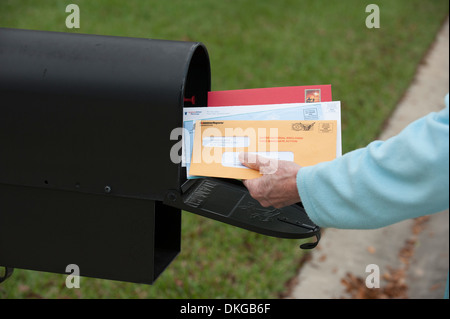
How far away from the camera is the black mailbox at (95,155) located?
163 cm

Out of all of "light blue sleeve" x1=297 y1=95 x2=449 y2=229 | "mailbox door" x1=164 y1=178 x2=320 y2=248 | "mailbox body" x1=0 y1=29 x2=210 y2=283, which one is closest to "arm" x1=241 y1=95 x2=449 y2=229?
"light blue sleeve" x1=297 y1=95 x2=449 y2=229

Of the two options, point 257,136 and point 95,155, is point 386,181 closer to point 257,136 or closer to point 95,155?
point 257,136

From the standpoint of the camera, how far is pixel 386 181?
4.80 ft

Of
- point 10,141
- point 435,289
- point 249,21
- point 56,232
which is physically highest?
point 249,21

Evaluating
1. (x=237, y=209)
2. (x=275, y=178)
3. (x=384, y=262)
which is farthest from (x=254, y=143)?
(x=384, y=262)

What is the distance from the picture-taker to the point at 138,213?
5.64 ft

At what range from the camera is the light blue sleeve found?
1380mm

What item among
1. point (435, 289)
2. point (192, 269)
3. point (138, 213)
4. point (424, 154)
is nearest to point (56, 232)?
point (138, 213)

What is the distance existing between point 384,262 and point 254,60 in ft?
10.2

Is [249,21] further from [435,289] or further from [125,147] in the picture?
[125,147]

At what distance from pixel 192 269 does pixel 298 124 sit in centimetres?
220

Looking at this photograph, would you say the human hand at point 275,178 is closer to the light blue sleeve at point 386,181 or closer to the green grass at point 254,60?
the light blue sleeve at point 386,181

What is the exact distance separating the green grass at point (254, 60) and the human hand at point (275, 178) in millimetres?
1895

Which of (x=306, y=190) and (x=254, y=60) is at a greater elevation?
(x=254, y=60)
